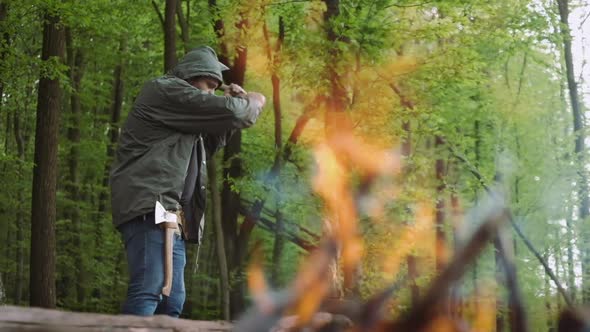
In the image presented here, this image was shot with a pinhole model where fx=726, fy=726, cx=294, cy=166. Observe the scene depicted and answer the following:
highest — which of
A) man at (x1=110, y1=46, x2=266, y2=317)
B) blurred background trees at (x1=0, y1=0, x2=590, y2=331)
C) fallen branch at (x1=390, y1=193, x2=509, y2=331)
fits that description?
blurred background trees at (x1=0, y1=0, x2=590, y2=331)

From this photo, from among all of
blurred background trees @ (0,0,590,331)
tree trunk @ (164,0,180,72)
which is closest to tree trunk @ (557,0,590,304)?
blurred background trees @ (0,0,590,331)

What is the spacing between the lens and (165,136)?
13.3 ft

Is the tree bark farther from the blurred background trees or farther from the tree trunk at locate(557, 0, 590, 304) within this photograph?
the tree trunk at locate(557, 0, 590, 304)

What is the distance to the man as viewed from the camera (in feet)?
12.7

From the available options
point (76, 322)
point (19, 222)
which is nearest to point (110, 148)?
point (19, 222)

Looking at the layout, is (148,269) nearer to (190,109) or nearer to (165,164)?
(165,164)

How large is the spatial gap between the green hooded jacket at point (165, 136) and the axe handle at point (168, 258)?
0.14m

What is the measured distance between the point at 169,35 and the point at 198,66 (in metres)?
9.42

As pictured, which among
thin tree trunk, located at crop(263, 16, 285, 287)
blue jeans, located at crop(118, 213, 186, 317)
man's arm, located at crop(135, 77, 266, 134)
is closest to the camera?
blue jeans, located at crop(118, 213, 186, 317)

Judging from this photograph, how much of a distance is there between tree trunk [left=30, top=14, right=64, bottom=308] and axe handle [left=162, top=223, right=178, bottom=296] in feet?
27.7

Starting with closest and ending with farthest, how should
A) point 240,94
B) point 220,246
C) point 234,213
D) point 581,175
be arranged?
point 240,94, point 220,246, point 581,175, point 234,213

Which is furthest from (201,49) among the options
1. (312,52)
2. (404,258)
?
(404,258)

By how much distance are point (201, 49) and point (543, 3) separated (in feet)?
44.7

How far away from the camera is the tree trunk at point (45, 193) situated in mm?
11695
